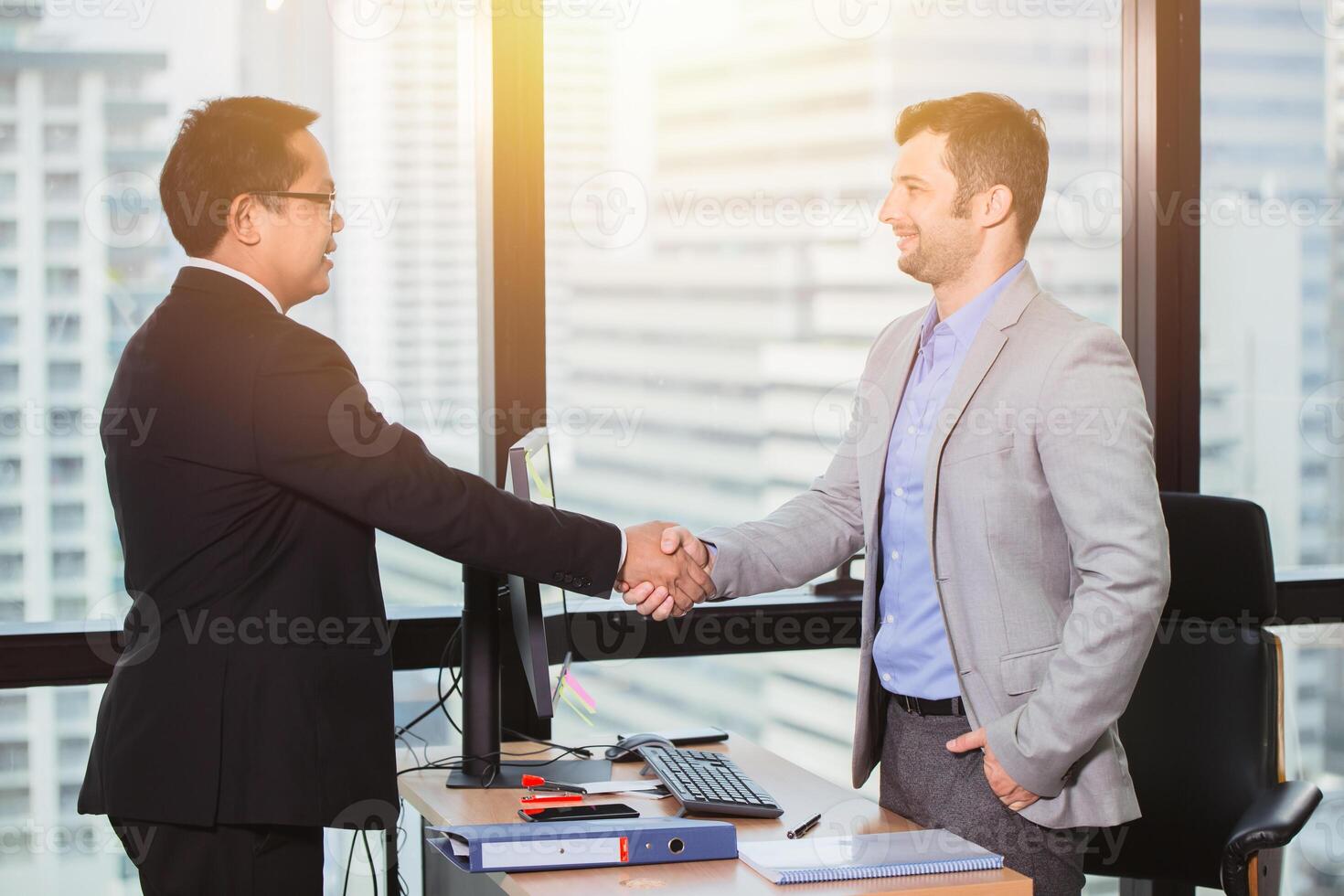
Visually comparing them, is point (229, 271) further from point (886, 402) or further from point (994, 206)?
point (994, 206)

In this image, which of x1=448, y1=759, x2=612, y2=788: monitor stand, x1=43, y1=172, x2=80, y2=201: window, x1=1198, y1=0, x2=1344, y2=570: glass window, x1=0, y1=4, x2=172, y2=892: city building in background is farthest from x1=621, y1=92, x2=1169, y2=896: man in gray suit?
x1=43, y1=172, x2=80, y2=201: window

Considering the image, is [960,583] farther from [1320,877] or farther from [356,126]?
[1320,877]

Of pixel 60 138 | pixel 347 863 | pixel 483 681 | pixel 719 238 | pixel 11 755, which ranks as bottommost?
pixel 347 863

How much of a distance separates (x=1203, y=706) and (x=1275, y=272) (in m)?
1.45

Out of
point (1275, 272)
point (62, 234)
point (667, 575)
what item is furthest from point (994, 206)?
point (62, 234)

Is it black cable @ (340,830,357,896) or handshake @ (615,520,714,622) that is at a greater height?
handshake @ (615,520,714,622)

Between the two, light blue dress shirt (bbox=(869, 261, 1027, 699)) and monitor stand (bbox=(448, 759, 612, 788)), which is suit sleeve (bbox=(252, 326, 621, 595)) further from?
light blue dress shirt (bbox=(869, 261, 1027, 699))

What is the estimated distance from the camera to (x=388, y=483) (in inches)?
77.0

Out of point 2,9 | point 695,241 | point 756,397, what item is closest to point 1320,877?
point 756,397

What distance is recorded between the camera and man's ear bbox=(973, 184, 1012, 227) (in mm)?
2086

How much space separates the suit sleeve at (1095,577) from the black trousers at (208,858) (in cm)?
105

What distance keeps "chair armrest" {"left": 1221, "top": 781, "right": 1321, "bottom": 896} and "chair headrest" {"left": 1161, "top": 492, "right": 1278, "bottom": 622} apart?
357 millimetres

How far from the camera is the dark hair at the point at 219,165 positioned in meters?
1.90

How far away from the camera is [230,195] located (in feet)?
6.29
